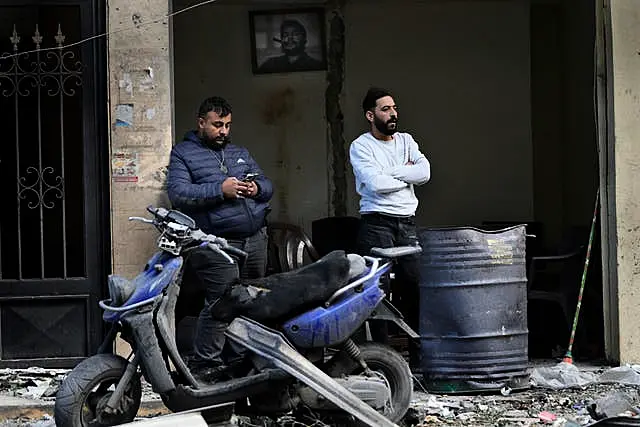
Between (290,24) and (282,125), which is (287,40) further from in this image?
(282,125)

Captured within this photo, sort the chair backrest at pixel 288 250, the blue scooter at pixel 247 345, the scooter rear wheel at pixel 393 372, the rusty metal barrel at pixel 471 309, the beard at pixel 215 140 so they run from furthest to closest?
1. the chair backrest at pixel 288 250
2. the rusty metal barrel at pixel 471 309
3. the beard at pixel 215 140
4. the scooter rear wheel at pixel 393 372
5. the blue scooter at pixel 247 345

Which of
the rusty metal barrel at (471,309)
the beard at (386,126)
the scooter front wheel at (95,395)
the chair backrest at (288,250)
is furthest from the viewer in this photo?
the chair backrest at (288,250)

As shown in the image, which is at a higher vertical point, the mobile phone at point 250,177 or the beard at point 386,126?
the beard at point 386,126

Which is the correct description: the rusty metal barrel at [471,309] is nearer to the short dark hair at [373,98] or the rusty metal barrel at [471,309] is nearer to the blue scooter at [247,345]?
the short dark hair at [373,98]

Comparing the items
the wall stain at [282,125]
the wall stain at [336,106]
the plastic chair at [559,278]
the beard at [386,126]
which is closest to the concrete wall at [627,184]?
the plastic chair at [559,278]

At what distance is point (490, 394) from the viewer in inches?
288

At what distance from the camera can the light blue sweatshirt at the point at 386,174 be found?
731 centimetres

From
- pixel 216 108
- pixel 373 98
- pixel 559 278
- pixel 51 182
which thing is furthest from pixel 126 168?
pixel 559 278

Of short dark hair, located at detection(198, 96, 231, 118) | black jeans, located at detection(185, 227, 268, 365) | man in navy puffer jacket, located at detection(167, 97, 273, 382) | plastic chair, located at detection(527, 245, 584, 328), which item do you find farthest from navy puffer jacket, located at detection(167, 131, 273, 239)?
plastic chair, located at detection(527, 245, 584, 328)

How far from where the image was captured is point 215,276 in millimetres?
6816

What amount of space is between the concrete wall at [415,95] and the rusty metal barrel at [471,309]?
4.20 m

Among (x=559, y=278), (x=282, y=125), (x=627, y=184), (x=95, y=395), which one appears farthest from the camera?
(x=282, y=125)

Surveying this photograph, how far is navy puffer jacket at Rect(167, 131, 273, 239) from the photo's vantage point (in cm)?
687

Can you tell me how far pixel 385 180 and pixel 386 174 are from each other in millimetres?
83
